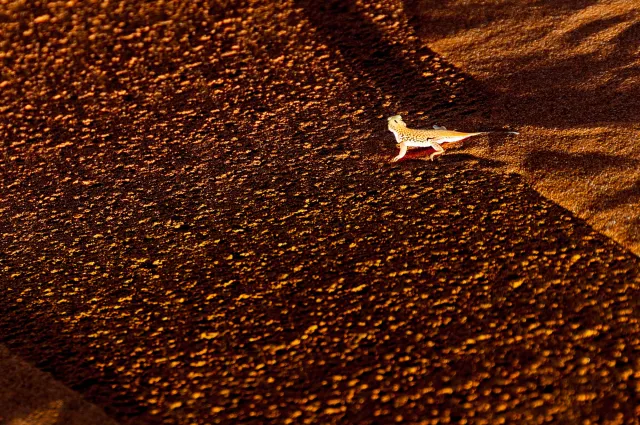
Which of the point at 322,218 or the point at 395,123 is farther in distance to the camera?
the point at 395,123

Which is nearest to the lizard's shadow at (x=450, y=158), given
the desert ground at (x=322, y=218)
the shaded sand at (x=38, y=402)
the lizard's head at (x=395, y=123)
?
the desert ground at (x=322, y=218)

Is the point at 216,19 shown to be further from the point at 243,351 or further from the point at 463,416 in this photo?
the point at 463,416

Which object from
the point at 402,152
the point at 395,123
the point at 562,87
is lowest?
the point at 562,87

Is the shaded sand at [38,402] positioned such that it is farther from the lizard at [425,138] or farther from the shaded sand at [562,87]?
the shaded sand at [562,87]

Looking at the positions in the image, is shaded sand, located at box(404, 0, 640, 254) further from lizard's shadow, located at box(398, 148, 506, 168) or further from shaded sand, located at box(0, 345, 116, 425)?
shaded sand, located at box(0, 345, 116, 425)

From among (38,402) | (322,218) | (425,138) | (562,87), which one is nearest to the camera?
(38,402)

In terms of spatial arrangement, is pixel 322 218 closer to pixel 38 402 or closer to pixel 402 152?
pixel 402 152

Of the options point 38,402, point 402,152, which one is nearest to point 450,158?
point 402,152
